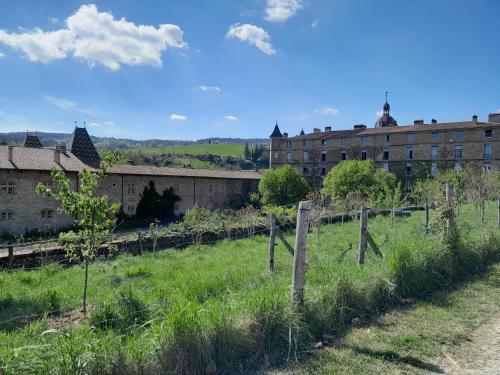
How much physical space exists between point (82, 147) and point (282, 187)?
2063 cm

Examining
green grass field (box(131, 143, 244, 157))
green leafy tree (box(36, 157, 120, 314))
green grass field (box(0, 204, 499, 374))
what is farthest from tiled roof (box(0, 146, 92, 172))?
green grass field (box(131, 143, 244, 157))

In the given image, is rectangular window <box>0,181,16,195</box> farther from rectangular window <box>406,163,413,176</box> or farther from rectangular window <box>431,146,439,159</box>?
rectangular window <box>431,146,439,159</box>

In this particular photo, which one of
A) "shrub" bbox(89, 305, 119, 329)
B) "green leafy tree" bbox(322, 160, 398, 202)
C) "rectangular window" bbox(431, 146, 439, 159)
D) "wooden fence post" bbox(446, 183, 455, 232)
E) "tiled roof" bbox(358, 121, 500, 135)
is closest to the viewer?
"shrub" bbox(89, 305, 119, 329)

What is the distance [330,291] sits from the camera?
18.0ft

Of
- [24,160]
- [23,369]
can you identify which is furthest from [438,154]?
[23,369]

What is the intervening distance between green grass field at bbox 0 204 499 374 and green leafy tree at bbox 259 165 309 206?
29.0 m

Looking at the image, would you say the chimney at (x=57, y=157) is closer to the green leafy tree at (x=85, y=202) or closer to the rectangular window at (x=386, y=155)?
the green leafy tree at (x=85, y=202)

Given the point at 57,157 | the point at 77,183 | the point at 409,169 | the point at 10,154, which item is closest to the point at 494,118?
the point at 409,169

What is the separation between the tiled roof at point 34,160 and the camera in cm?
2739

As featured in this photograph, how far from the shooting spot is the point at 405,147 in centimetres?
5259

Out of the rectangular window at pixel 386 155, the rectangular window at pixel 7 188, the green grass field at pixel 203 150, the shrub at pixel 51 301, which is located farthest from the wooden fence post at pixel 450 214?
the green grass field at pixel 203 150

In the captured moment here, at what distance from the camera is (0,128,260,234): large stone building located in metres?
27.1

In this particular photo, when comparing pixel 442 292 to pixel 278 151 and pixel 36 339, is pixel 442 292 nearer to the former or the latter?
pixel 36 339

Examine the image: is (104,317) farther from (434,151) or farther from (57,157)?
(434,151)
